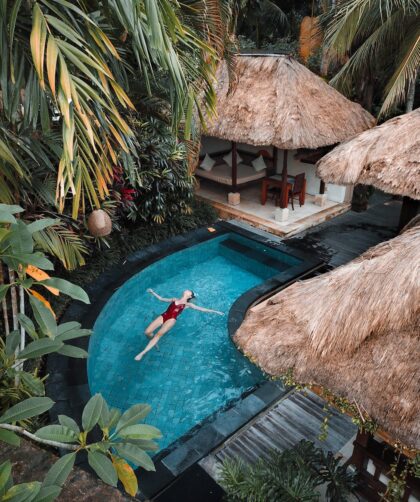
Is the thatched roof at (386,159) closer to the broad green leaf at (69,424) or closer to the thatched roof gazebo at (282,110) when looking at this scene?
the thatched roof gazebo at (282,110)

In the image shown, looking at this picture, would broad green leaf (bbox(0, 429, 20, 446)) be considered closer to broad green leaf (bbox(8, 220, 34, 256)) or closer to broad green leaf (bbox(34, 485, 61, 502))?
broad green leaf (bbox(34, 485, 61, 502))

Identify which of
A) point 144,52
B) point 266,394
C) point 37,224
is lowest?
point 266,394

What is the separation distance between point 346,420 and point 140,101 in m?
5.26

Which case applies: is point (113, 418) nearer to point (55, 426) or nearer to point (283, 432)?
point (55, 426)

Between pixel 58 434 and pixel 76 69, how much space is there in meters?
3.18

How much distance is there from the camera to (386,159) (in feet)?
19.0

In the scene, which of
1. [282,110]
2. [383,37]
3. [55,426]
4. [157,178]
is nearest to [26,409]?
[55,426]

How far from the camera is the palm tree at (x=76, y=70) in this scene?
2.44 m

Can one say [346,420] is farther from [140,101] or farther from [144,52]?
[140,101]

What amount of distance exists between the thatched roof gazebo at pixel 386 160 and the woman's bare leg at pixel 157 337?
345 centimetres

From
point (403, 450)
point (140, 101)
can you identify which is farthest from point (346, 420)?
point (140, 101)

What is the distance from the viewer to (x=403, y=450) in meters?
2.66

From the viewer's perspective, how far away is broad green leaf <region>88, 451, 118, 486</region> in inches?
41.6

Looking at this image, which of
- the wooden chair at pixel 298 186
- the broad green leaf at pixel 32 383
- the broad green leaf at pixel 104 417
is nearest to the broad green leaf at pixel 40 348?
the broad green leaf at pixel 32 383
